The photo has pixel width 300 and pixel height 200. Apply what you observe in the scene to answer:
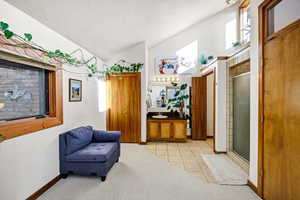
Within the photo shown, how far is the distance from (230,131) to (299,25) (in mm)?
2602

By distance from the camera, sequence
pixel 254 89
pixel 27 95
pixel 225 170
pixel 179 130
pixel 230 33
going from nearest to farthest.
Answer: pixel 27 95
pixel 254 89
pixel 225 170
pixel 179 130
pixel 230 33

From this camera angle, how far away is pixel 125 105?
4.56 meters

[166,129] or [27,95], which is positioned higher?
[27,95]

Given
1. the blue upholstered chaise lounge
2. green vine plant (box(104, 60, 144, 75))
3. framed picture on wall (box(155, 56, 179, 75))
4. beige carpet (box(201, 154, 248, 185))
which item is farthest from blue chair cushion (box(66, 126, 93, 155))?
framed picture on wall (box(155, 56, 179, 75))

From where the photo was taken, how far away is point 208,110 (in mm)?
5188

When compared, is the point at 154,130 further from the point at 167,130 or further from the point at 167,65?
the point at 167,65

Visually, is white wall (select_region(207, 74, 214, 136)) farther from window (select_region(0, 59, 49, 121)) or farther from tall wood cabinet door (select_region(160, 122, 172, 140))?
window (select_region(0, 59, 49, 121))

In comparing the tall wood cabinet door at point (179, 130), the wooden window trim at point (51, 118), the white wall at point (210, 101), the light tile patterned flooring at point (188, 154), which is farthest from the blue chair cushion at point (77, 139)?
the white wall at point (210, 101)

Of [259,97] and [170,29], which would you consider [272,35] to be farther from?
[170,29]

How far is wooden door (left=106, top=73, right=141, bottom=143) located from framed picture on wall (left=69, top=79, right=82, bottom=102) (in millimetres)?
1388

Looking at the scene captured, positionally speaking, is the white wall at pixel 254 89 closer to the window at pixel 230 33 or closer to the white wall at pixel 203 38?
the window at pixel 230 33

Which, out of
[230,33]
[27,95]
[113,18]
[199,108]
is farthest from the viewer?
[199,108]

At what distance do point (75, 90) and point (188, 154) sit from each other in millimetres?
2956

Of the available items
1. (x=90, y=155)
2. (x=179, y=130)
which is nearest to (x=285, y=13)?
(x=90, y=155)
